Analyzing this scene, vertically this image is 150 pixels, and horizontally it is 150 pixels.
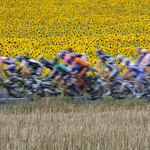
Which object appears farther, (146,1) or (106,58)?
(146,1)

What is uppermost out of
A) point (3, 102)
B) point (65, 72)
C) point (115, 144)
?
point (115, 144)

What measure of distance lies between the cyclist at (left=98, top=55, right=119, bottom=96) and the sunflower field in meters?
2.50

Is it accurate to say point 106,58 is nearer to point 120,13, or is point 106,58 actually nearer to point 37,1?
point 120,13

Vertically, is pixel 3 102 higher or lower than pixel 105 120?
lower

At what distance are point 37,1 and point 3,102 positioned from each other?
19249mm

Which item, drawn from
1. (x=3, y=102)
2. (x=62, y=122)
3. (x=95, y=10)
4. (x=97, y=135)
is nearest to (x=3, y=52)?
(x=3, y=102)

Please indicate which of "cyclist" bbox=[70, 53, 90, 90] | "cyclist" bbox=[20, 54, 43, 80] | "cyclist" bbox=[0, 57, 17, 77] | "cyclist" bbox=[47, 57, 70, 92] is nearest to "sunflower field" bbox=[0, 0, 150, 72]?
"cyclist" bbox=[70, 53, 90, 90]

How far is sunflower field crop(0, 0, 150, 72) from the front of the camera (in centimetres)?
1424

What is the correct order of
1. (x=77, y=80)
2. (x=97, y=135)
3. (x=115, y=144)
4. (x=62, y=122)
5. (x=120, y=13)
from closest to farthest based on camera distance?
(x=115, y=144)
(x=97, y=135)
(x=62, y=122)
(x=77, y=80)
(x=120, y=13)

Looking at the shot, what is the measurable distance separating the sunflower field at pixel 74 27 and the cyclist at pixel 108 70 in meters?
2.50

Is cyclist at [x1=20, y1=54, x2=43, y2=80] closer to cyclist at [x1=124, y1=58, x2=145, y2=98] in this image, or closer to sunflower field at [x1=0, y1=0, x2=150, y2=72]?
cyclist at [x1=124, y1=58, x2=145, y2=98]

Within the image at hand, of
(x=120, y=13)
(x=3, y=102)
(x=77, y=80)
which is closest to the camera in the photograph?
(x=3, y=102)

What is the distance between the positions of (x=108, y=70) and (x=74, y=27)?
9.23m

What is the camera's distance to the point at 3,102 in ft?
30.3
